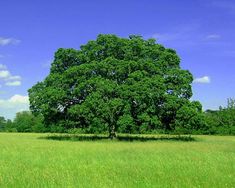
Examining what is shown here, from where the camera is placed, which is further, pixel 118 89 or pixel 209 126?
pixel 209 126

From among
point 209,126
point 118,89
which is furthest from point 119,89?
point 209,126

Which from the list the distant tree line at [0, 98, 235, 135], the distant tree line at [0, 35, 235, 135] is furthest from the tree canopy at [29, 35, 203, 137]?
the distant tree line at [0, 98, 235, 135]

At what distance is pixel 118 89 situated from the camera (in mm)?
44625

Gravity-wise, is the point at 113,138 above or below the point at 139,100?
below

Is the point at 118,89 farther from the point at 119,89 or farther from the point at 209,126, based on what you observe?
the point at 209,126

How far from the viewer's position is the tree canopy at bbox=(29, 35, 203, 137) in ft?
145

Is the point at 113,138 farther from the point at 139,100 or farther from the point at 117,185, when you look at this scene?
the point at 117,185

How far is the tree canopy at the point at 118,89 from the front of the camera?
44312 millimetres

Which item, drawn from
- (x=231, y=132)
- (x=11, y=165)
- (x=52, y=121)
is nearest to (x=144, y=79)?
(x=52, y=121)

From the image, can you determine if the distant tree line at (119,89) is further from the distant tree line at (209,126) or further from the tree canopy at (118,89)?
the distant tree line at (209,126)

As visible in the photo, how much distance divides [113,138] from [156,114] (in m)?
5.79

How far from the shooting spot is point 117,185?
13.6 m

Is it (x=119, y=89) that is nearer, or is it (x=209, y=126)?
(x=119, y=89)

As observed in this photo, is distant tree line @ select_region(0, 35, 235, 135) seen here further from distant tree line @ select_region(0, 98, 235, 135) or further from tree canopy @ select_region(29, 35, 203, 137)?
distant tree line @ select_region(0, 98, 235, 135)
